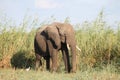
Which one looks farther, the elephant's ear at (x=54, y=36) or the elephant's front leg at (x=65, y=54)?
the elephant's front leg at (x=65, y=54)

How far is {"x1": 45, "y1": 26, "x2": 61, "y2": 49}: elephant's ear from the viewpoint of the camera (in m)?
12.3

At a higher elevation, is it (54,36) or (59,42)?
(54,36)

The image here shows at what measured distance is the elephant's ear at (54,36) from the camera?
1226 cm

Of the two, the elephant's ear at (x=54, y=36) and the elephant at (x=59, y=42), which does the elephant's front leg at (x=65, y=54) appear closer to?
the elephant at (x=59, y=42)

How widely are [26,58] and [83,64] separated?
2715 mm

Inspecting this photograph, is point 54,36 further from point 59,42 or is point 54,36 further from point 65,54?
point 65,54

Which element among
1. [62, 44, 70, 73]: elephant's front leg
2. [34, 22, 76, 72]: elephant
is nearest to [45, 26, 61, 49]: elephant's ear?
[34, 22, 76, 72]: elephant

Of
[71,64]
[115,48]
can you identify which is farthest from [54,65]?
[115,48]

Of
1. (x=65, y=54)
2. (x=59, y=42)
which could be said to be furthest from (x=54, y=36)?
(x=65, y=54)

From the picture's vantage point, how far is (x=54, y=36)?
1236cm

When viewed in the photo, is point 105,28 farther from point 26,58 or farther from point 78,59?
point 26,58

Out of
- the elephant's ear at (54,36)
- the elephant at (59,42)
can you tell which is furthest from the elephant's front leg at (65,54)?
the elephant's ear at (54,36)

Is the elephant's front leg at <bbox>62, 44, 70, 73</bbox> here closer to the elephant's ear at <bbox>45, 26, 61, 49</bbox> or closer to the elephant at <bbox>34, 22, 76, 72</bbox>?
the elephant at <bbox>34, 22, 76, 72</bbox>

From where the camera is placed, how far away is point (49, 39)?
12.7m
